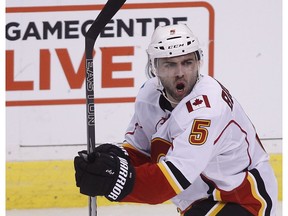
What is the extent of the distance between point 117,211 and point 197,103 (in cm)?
167

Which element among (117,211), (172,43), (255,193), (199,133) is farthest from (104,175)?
(117,211)

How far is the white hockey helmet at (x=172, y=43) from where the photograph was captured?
259 centimetres

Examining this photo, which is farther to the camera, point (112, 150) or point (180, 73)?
point (112, 150)

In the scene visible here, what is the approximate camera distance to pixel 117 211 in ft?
13.5

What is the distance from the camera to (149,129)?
290 cm

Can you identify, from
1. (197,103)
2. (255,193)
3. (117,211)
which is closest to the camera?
(197,103)

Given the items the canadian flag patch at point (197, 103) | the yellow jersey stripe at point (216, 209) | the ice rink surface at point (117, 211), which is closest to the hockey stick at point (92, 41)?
the canadian flag patch at point (197, 103)

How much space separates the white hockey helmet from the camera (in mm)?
2590

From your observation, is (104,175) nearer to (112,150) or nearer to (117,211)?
(112,150)

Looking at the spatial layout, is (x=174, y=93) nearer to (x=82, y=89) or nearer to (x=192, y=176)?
(x=192, y=176)

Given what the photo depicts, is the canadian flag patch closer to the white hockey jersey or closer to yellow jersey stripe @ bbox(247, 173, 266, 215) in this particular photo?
the white hockey jersey

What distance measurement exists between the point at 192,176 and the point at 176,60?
34cm

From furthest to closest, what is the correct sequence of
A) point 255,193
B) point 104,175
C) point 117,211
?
point 117,211
point 255,193
point 104,175
